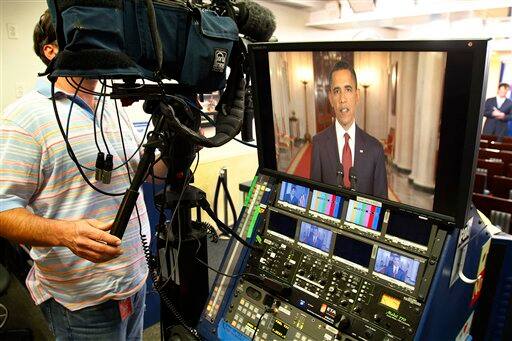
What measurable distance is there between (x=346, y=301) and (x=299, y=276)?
153mm

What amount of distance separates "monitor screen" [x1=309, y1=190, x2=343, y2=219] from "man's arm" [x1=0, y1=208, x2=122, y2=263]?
1.78 ft

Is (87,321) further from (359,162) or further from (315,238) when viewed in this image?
(359,162)

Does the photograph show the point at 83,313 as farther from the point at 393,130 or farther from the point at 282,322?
the point at 393,130

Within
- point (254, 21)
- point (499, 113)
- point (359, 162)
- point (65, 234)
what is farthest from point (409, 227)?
point (499, 113)

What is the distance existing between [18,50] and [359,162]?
8.75 feet

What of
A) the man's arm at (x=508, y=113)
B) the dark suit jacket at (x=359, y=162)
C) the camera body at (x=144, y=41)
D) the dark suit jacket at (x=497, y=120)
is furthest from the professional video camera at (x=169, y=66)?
the man's arm at (x=508, y=113)

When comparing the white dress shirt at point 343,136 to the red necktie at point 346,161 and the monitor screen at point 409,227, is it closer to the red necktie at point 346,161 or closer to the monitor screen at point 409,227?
the red necktie at point 346,161

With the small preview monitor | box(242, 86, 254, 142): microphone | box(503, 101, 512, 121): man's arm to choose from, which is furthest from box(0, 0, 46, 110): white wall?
box(503, 101, 512, 121): man's arm

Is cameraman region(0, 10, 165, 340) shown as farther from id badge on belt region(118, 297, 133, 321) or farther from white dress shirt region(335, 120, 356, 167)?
white dress shirt region(335, 120, 356, 167)

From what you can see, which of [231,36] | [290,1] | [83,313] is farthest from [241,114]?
[290,1]

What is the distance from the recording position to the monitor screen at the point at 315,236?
3.53ft

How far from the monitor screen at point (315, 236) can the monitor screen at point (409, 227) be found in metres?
0.17

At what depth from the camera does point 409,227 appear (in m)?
0.94

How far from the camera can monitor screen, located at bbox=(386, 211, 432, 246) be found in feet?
3.02
